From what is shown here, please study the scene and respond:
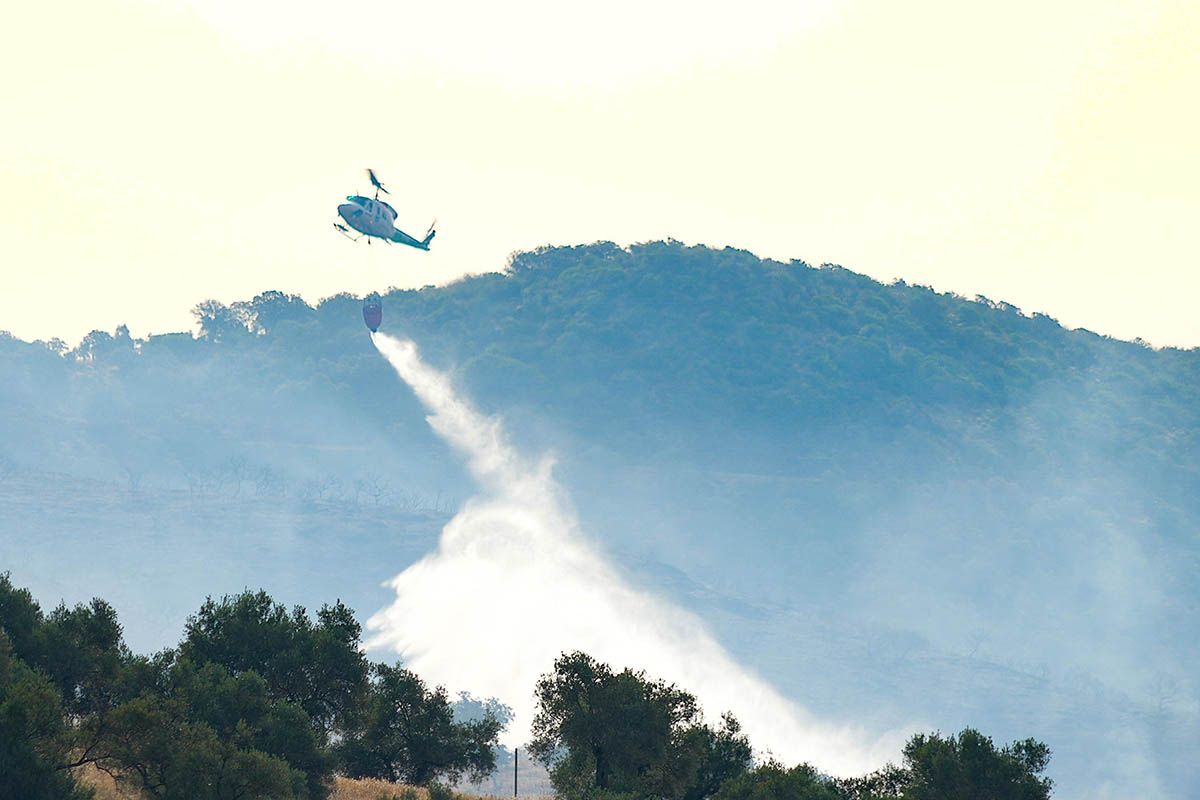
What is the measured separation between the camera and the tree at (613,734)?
7506cm

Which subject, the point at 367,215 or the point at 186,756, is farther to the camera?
the point at 367,215

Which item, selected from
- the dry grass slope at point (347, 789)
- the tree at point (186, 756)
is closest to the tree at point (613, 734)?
the dry grass slope at point (347, 789)

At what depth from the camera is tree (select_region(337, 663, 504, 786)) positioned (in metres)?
80.1

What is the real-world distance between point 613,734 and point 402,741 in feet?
34.1

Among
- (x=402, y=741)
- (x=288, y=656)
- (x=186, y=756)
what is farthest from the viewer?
(x=402, y=741)

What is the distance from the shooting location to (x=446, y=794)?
65.5 m

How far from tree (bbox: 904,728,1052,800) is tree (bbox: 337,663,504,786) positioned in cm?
1992

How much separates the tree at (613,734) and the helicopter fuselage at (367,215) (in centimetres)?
9959

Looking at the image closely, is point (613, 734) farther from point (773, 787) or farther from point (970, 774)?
point (970, 774)

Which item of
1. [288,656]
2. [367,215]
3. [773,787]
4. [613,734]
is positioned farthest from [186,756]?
[367,215]

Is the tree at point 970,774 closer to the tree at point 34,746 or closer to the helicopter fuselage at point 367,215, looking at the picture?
the tree at point 34,746

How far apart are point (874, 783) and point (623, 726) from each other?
12185mm

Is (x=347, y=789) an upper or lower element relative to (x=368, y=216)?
lower

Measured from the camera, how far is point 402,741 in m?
80.5
